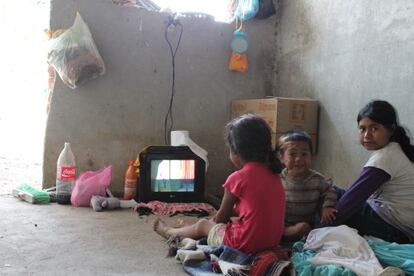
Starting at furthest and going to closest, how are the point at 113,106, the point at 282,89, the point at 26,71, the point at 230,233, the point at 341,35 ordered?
the point at 26,71, the point at 282,89, the point at 113,106, the point at 341,35, the point at 230,233

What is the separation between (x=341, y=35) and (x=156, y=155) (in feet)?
5.01

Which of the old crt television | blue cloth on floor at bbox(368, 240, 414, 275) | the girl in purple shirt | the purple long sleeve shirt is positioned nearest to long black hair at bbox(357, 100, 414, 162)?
the girl in purple shirt

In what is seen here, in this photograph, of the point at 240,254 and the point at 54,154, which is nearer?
the point at 240,254

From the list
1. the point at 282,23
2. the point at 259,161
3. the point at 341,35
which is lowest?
the point at 259,161

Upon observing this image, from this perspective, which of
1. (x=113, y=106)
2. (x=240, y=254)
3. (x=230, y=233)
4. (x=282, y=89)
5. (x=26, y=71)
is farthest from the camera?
(x=26, y=71)

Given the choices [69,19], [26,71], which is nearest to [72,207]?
[69,19]

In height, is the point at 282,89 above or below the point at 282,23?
below

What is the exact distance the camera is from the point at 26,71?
14.8 feet

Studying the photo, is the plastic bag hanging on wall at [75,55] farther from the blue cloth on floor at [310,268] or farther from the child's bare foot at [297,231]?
the blue cloth on floor at [310,268]

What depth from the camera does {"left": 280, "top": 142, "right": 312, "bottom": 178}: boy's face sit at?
216 cm

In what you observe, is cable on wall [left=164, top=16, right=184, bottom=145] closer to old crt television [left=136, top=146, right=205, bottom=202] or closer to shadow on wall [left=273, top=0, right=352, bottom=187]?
old crt television [left=136, top=146, right=205, bottom=202]

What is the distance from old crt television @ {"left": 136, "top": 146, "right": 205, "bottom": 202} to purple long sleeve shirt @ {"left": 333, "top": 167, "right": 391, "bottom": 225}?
1329 millimetres

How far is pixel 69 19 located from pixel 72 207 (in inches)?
55.9

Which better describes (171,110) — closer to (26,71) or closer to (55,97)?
(55,97)
